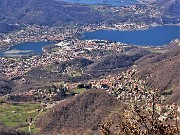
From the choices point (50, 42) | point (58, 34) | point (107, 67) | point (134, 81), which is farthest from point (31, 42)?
point (134, 81)

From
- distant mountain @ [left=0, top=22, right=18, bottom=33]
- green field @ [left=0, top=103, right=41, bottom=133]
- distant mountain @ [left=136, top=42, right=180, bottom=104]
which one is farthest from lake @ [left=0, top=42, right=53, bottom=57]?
green field @ [left=0, top=103, right=41, bottom=133]

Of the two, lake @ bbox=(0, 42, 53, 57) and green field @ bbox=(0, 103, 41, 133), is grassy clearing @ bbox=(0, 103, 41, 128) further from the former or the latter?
lake @ bbox=(0, 42, 53, 57)

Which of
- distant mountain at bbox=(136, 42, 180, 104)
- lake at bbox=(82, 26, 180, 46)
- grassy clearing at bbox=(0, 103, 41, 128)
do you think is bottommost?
lake at bbox=(82, 26, 180, 46)

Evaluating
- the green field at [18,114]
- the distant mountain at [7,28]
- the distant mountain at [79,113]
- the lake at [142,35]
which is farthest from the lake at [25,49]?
the distant mountain at [79,113]

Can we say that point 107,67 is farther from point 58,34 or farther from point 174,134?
point 174,134

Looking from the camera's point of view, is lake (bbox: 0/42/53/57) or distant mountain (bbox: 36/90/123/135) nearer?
distant mountain (bbox: 36/90/123/135)

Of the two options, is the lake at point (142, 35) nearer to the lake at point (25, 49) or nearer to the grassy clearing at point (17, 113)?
the lake at point (25, 49)
